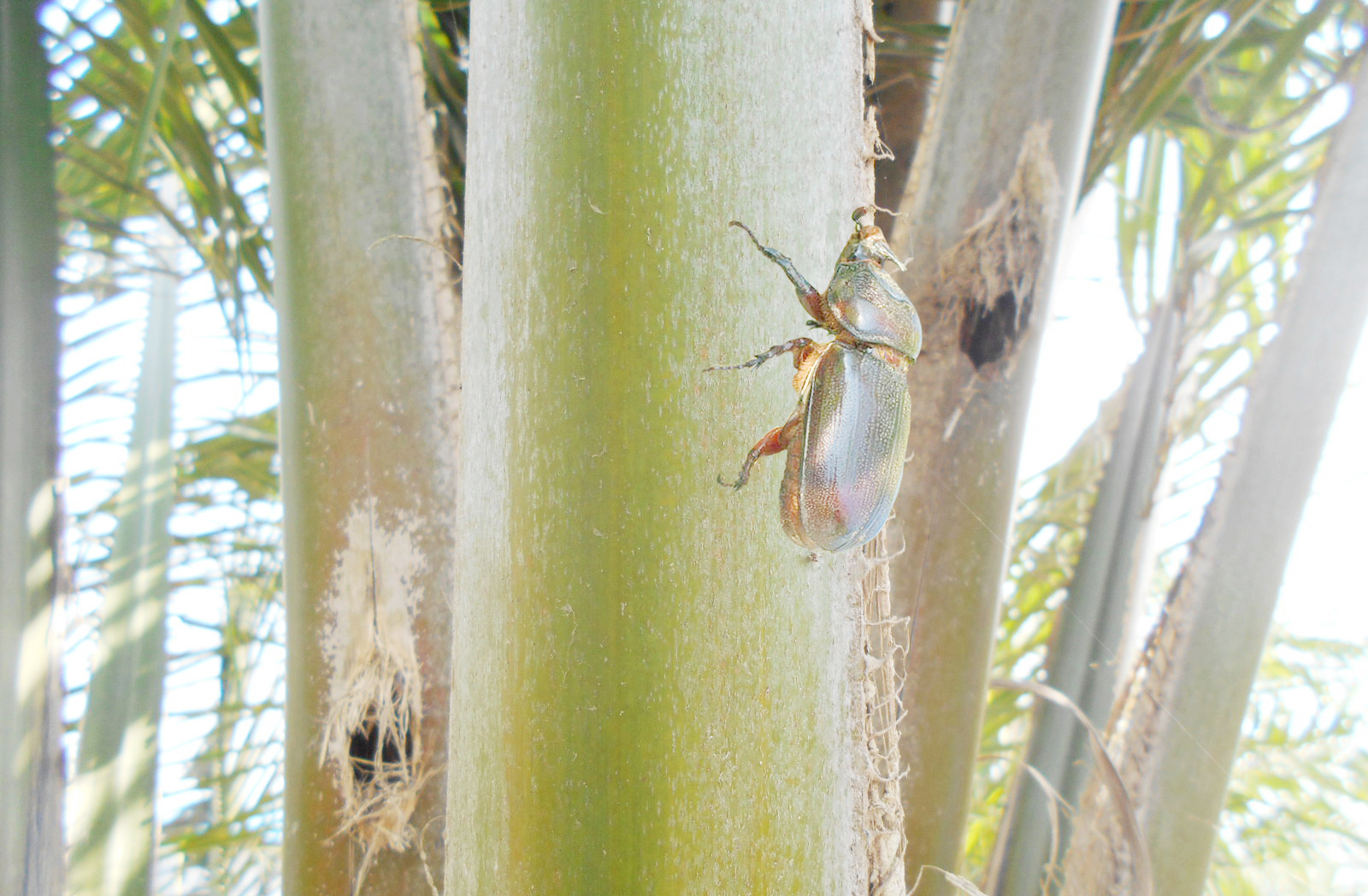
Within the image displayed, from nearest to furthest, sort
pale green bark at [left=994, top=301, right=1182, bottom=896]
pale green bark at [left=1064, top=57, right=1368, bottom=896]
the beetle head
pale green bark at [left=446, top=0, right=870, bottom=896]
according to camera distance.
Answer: pale green bark at [left=446, top=0, right=870, bottom=896] < the beetle head < pale green bark at [left=1064, top=57, right=1368, bottom=896] < pale green bark at [left=994, top=301, right=1182, bottom=896]

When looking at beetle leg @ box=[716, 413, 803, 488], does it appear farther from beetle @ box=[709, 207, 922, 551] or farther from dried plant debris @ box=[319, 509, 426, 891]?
dried plant debris @ box=[319, 509, 426, 891]

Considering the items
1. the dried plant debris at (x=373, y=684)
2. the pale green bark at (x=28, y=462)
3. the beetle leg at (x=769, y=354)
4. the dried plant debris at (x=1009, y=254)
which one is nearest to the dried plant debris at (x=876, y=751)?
the beetle leg at (x=769, y=354)

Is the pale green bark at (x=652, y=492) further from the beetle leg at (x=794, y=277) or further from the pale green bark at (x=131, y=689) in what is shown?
the pale green bark at (x=131, y=689)

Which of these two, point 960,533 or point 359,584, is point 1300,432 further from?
point 359,584

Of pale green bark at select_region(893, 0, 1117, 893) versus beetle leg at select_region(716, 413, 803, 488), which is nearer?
beetle leg at select_region(716, 413, 803, 488)

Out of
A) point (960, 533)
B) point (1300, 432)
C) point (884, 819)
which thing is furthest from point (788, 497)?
point (1300, 432)

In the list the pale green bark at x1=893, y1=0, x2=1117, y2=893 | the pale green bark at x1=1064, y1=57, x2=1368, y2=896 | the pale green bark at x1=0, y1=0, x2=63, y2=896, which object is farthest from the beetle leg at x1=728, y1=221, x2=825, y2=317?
the pale green bark at x1=0, y1=0, x2=63, y2=896
